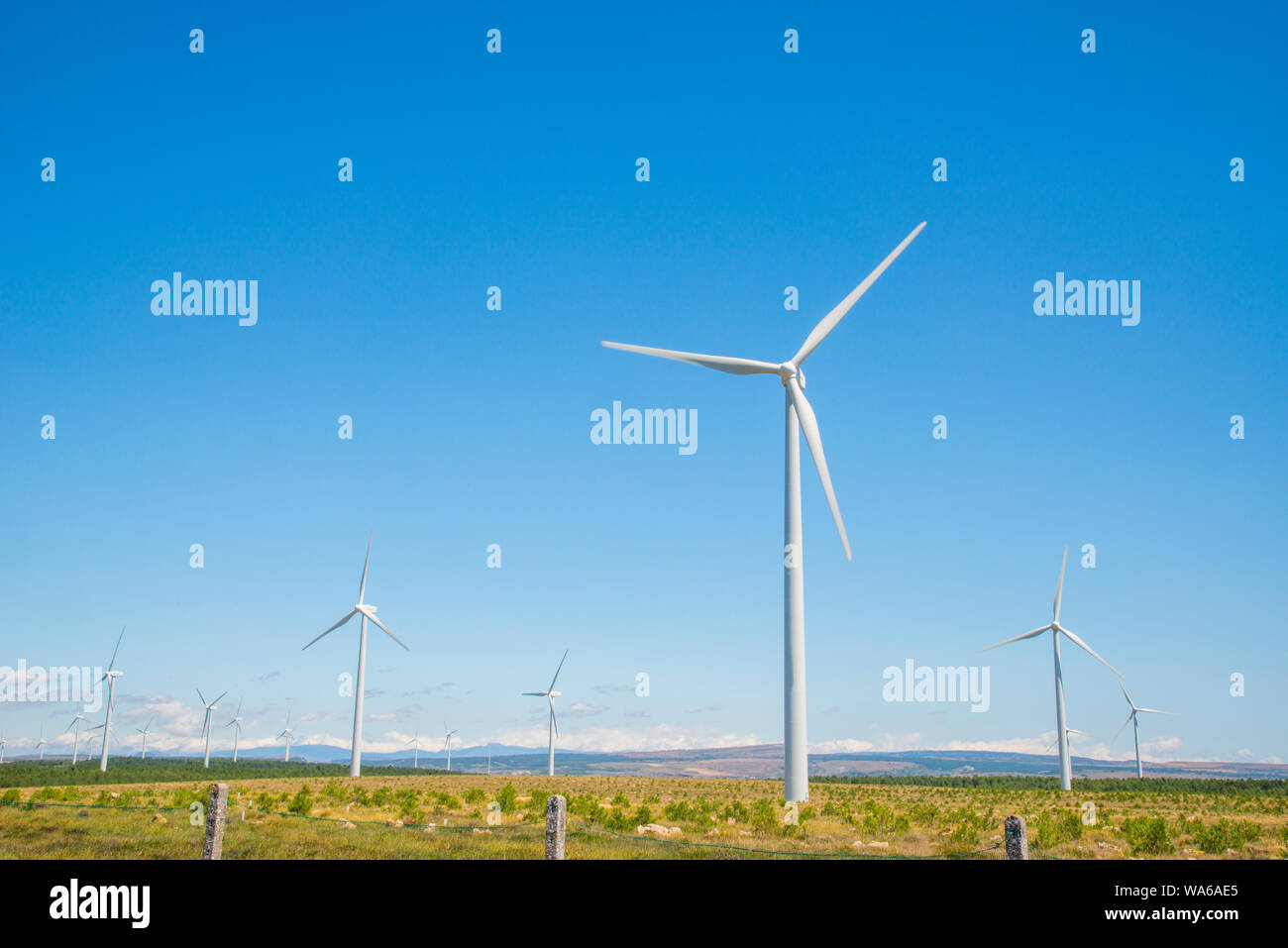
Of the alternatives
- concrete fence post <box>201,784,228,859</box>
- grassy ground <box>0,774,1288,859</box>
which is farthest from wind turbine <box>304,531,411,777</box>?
concrete fence post <box>201,784,228,859</box>

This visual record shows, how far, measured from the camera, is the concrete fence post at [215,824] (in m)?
19.7

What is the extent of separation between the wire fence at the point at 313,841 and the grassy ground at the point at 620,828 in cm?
4

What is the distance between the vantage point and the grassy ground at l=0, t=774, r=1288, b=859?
21203mm

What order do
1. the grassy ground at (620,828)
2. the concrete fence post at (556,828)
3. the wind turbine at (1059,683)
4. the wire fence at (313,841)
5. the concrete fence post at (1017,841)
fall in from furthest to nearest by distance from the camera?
the wind turbine at (1059,683) < the grassy ground at (620,828) < the wire fence at (313,841) < the concrete fence post at (556,828) < the concrete fence post at (1017,841)

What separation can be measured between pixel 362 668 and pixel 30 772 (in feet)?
149

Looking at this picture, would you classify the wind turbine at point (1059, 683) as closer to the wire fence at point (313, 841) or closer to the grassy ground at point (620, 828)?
the grassy ground at point (620, 828)

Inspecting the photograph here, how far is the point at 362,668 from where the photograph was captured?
291 ft

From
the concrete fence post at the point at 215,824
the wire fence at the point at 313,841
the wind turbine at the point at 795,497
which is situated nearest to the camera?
the concrete fence post at the point at 215,824

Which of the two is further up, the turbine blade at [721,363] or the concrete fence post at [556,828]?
the turbine blade at [721,363]

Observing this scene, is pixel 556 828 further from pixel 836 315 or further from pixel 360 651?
pixel 360 651

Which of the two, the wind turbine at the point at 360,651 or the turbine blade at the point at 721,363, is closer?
the turbine blade at the point at 721,363

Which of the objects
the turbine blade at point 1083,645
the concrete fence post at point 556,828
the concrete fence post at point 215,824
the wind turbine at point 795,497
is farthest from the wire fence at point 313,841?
the turbine blade at point 1083,645
